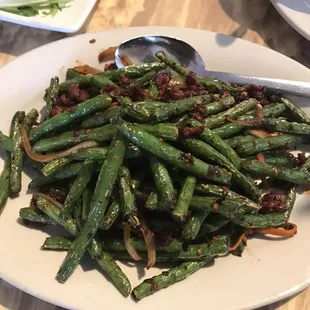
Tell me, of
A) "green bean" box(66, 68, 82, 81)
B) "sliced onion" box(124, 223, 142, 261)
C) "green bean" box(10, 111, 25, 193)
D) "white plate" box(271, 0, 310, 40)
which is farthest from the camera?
"white plate" box(271, 0, 310, 40)

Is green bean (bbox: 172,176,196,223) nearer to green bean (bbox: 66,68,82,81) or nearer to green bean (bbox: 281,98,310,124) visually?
green bean (bbox: 281,98,310,124)

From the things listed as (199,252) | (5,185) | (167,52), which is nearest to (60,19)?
(167,52)


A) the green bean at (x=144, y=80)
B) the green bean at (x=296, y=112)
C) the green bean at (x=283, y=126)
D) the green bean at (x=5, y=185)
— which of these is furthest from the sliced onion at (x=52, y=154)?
the green bean at (x=296, y=112)

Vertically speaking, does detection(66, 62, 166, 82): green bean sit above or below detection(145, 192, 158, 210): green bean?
above

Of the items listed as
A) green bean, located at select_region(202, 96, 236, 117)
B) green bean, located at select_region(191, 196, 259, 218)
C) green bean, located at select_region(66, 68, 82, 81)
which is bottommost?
green bean, located at select_region(191, 196, 259, 218)

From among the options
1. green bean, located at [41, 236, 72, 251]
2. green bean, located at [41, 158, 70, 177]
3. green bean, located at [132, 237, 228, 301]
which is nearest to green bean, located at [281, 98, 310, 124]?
green bean, located at [132, 237, 228, 301]

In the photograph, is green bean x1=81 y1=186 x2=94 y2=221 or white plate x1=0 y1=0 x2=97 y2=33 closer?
green bean x1=81 y1=186 x2=94 y2=221

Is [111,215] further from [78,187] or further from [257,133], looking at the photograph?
[257,133]
